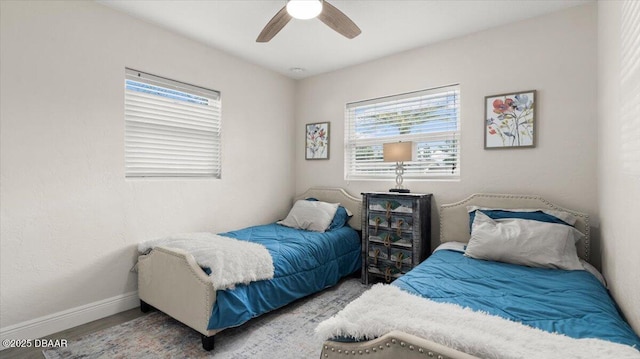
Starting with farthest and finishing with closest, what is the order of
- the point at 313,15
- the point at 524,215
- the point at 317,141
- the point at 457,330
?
the point at 317,141, the point at 524,215, the point at 313,15, the point at 457,330

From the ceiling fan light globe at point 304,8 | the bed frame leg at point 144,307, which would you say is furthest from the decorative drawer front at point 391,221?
the bed frame leg at point 144,307

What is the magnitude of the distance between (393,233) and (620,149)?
1825 millimetres

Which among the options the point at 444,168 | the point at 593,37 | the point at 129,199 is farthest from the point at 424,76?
the point at 129,199

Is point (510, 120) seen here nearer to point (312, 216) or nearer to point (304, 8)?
point (304, 8)

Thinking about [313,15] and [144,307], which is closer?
[313,15]

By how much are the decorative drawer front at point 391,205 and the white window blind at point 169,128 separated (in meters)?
1.77

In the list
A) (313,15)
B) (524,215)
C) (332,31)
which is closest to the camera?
(313,15)

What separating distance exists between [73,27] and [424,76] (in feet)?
10.4

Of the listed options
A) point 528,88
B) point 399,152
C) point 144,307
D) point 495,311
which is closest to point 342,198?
point 399,152

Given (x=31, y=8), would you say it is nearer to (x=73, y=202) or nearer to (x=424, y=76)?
(x=73, y=202)

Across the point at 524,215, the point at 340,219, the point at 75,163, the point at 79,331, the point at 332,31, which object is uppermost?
the point at 332,31

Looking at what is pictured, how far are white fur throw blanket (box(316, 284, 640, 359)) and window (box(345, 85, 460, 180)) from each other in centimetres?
201

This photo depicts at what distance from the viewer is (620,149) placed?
5.33 feet

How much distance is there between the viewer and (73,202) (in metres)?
2.33
